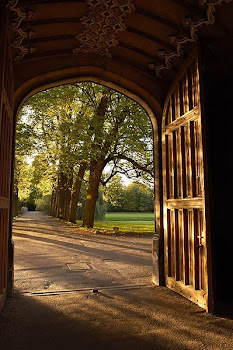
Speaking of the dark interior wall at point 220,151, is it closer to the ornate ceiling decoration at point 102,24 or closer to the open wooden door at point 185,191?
the open wooden door at point 185,191

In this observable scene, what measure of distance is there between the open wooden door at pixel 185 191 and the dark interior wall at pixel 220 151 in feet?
0.77

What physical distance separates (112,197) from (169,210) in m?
16.3

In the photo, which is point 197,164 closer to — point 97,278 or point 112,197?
point 97,278

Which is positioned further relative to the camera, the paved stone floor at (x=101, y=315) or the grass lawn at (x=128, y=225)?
the grass lawn at (x=128, y=225)

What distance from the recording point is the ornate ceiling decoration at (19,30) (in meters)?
3.50

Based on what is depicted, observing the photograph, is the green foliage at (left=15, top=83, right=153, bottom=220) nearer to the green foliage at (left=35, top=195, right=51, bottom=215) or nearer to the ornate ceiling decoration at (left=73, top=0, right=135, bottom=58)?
the ornate ceiling decoration at (left=73, top=0, right=135, bottom=58)

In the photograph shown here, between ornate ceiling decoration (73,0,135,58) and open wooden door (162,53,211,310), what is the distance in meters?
1.17

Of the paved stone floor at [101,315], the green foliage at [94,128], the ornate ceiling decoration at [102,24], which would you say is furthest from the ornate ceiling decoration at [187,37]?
the green foliage at [94,128]

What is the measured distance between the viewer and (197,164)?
4.16 metres

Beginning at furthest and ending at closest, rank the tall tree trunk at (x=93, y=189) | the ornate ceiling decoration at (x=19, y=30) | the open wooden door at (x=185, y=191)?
1. the tall tree trunk at (x=93, y=189)
2. the open wooden door at (x=185, y=191)
3. the ornate ceiling decoration at (x=19, y=30)

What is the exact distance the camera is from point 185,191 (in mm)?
4461

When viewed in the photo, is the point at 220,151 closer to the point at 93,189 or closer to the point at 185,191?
the point at 185,191

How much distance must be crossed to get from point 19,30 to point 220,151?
3326 millimetres

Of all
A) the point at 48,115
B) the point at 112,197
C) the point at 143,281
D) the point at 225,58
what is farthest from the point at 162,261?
the point at 112,197
